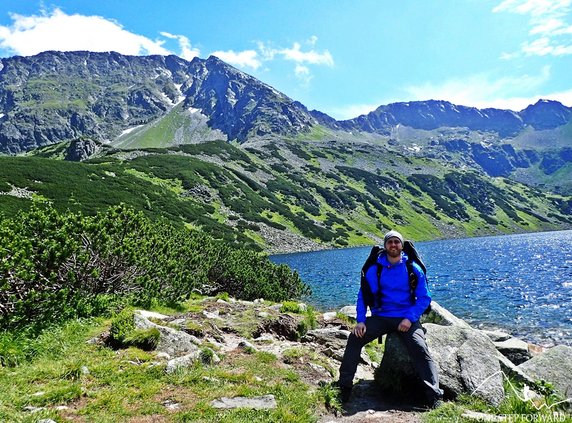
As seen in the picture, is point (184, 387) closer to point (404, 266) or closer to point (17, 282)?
point (404, 266)

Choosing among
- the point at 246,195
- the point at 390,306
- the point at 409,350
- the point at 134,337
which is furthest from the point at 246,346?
the point at 246,195

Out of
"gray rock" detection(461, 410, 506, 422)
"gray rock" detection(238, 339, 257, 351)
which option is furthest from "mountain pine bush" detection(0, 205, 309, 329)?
"gray rock" detection(461, 410, 506, 422)

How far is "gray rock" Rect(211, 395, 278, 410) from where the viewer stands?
7.42 m

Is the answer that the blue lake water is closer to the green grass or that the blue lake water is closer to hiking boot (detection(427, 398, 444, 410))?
hiking boot (detection(427, 398, 444, 410))

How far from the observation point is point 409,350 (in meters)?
8.63

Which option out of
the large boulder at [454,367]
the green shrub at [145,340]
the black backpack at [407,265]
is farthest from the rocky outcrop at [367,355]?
the black backpack at [407,265]

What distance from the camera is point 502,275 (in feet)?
180

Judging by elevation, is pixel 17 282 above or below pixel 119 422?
above

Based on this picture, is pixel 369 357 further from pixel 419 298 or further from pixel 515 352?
pixel 515 352

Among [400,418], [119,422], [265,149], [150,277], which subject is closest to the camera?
[119,422]

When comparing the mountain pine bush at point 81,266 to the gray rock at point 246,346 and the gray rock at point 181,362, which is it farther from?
the gray rock at point 246,346

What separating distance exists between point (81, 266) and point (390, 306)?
33.7ft

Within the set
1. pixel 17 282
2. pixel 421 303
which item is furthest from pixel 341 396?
pixel 17 282

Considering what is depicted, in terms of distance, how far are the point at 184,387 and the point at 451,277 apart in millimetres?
54048
